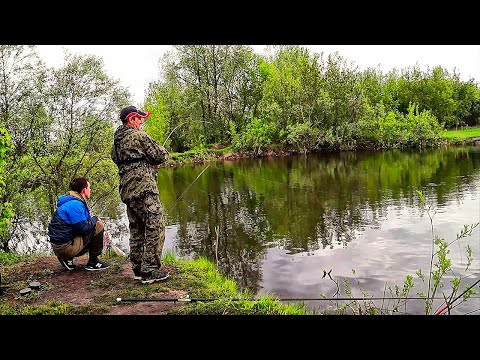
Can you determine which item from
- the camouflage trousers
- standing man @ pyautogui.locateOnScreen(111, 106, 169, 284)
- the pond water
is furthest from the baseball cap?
the pond water

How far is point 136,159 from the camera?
253 inches

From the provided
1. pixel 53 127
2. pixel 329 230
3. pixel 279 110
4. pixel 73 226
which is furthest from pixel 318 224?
pixel 279 110

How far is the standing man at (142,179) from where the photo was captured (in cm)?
640

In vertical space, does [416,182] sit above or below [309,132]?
below

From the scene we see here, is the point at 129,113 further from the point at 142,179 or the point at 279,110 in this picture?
the point at 279,110

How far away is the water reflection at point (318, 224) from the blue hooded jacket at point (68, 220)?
317 cm

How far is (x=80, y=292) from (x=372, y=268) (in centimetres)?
661

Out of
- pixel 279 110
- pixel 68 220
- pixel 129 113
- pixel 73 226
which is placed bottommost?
pixel 73 226

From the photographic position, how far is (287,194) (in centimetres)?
2120

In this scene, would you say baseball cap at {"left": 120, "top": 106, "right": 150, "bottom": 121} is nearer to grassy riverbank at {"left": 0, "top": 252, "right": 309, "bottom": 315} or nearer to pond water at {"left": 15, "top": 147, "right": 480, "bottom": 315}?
grassy riverbank at {"left": 0, "top": 252, "right": 309, "bottom": 315}

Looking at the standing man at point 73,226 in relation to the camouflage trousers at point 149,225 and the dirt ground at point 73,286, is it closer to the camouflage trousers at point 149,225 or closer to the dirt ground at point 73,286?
the dirt ground at point 73,286

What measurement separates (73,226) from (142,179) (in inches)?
54.7
